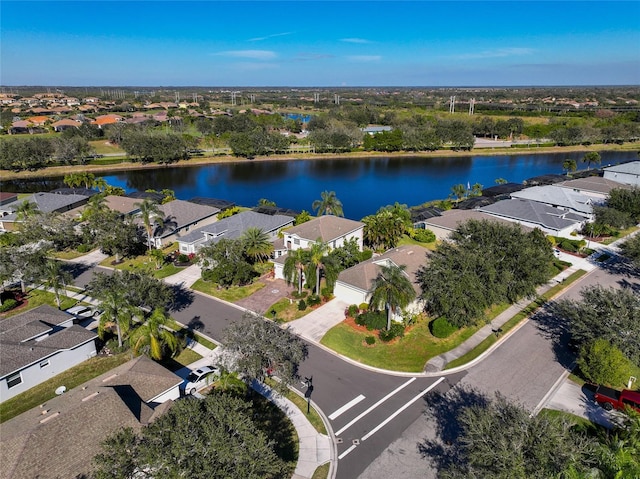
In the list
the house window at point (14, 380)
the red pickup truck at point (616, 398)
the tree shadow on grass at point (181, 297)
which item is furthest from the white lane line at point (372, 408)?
the house window at point (14, 380)

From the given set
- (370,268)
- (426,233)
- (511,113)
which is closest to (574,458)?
(370,268)

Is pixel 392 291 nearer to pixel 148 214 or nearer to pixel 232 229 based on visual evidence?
pixel 232 229

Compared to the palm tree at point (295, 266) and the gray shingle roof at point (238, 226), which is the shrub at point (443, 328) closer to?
the palm tree at point (295, 266)

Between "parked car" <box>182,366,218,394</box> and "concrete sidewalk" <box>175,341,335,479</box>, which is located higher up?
"parked car" <box>182,366,218,394</box>

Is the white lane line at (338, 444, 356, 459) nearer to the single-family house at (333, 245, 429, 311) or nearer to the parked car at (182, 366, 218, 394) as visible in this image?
the parked car at (182, 366, 218, 394)

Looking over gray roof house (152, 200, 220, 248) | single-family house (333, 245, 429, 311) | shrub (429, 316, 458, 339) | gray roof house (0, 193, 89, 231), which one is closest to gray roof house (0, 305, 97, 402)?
single-family house (333, 245, 429, 311)

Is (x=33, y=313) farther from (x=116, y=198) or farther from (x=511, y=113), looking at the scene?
(x=511, y=113)
